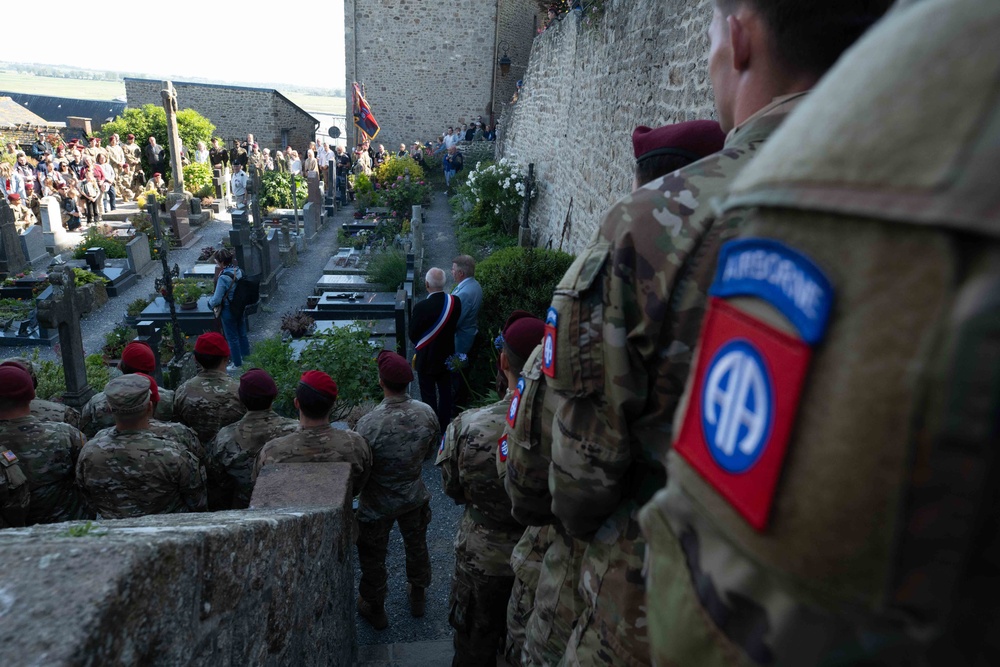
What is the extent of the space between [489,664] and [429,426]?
1.31 meters

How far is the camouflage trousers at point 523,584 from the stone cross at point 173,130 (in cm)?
1633

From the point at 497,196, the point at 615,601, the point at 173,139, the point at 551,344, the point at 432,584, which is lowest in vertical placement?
the point at 432,584

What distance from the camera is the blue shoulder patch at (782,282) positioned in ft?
1.89

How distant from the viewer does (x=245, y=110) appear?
92.7ft

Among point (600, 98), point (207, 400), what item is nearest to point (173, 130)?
point (600, 98)

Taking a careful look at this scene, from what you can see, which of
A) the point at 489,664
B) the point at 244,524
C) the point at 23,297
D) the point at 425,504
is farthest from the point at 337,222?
the point at 244,524

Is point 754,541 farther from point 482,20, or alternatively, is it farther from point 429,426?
point 482,20

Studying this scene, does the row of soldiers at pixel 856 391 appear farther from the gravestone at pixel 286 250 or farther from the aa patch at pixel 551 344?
the gravestone at pixel 286 250

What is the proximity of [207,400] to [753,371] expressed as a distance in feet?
14.1

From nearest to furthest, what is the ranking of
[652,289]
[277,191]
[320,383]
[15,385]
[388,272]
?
[652,289] → [15,385] → [320,383] → [388,272] → [277,191]

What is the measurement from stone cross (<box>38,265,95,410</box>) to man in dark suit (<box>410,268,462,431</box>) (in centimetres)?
294

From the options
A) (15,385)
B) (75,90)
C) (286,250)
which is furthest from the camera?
(75,90)

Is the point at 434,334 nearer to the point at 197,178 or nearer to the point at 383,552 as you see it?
the point at 383,552

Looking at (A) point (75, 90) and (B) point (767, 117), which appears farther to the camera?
(A) point (75, 90)
